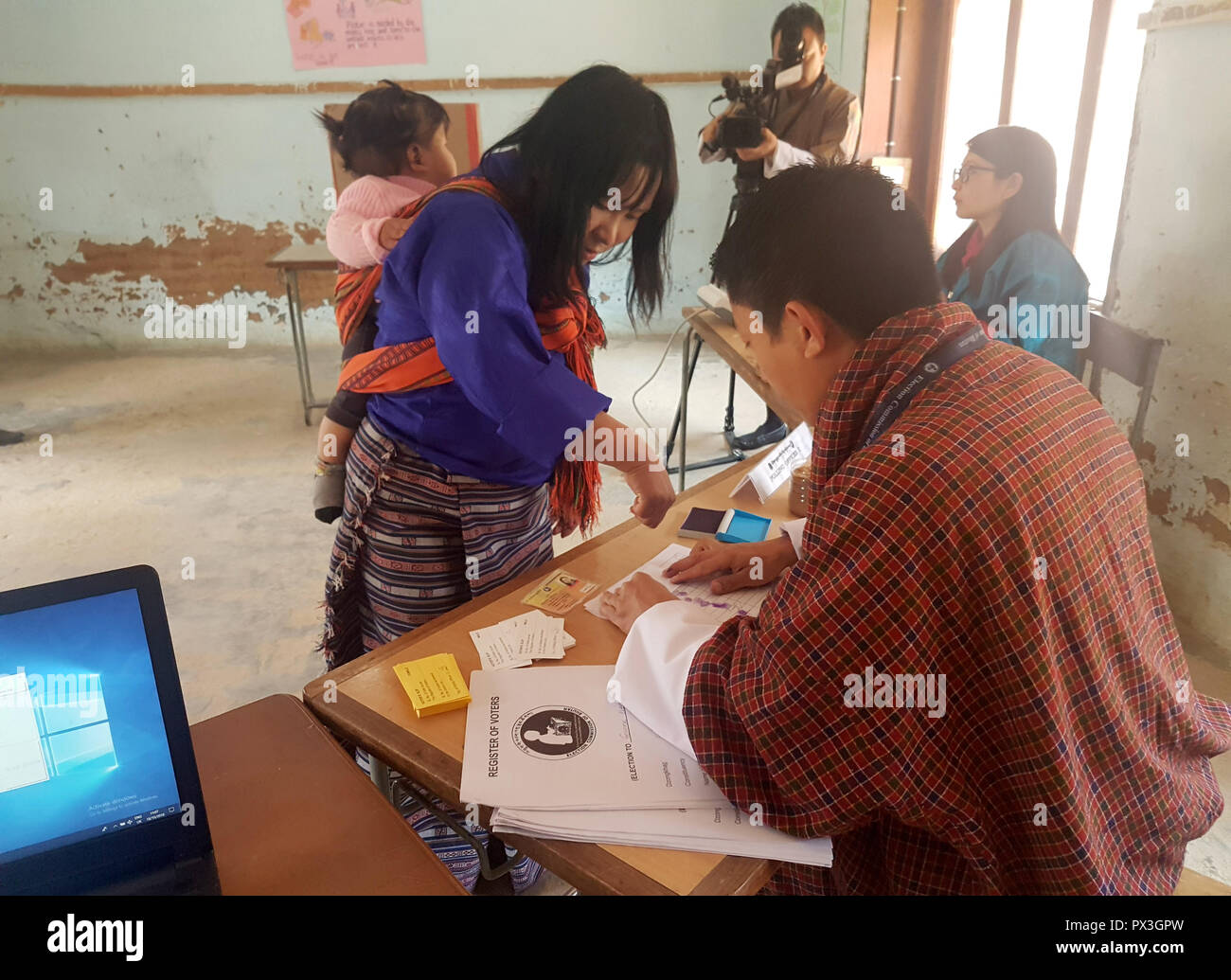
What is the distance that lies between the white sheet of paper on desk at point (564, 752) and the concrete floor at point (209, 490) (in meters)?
1.38

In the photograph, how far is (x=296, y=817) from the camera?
0.86 metres

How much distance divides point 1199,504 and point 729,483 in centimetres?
133

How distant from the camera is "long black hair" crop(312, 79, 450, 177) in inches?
87.3

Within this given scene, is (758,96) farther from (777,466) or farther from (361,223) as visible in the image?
(777,466)

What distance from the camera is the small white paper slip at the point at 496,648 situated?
3.56 ft

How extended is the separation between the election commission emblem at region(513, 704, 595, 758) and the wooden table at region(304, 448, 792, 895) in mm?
69

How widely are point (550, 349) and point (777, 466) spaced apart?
0.50 meters

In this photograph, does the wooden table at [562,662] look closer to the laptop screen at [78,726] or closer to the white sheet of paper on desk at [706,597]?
the white sheet of paper on desk at [706,597]

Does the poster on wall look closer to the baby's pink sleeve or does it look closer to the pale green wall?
the pale green wall

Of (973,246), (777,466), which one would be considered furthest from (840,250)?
(973,246)

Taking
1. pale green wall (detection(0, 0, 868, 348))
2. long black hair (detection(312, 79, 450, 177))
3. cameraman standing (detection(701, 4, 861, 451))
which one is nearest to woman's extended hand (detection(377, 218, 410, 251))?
long black hair (detection(312, 79, 450, 177))

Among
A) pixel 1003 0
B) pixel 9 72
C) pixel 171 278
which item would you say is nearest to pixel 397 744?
pixel 1003 0

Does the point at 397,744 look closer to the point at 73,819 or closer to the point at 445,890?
the point at 445,890

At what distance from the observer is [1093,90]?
3.10 meters
